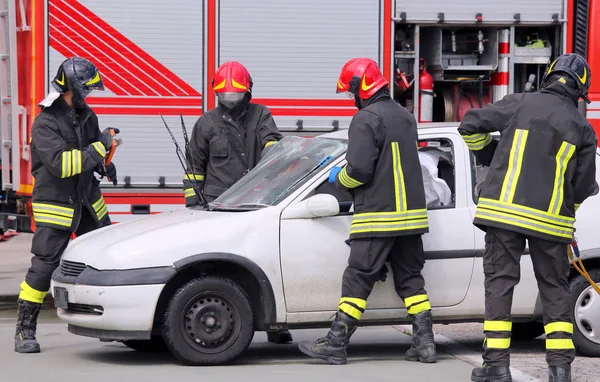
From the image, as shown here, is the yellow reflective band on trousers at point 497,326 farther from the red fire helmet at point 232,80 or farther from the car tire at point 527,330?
the red fire helmet at point 232,80

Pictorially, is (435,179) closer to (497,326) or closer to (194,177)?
(497,326)

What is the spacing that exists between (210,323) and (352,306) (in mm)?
834

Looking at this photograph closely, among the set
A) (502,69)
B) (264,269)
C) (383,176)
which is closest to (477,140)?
(383,176)

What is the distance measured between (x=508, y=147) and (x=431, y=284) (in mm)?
1289

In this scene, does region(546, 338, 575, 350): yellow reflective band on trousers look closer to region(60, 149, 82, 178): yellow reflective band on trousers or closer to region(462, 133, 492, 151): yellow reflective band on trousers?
region(462, 133, 492, 151): yellow reflective band on trousers

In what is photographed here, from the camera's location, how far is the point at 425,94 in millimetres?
10664

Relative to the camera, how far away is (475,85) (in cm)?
1092

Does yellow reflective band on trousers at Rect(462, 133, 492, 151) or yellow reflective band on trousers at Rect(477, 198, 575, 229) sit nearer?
yellow reflective band on trousers at Rect(477, 198, 575, 229)

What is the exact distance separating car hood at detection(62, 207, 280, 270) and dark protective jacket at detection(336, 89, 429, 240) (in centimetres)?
52

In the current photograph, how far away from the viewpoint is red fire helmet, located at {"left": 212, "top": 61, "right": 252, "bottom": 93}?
7953mm

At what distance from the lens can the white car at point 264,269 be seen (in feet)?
21.3

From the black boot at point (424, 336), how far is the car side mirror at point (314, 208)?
2.63ft

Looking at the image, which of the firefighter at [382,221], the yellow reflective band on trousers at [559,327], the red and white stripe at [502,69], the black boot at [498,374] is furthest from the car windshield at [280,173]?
the red and white stripe at [502,69]

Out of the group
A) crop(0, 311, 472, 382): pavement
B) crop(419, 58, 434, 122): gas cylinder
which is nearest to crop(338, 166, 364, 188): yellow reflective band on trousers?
crop(0, 311, 472, 382): pavement
